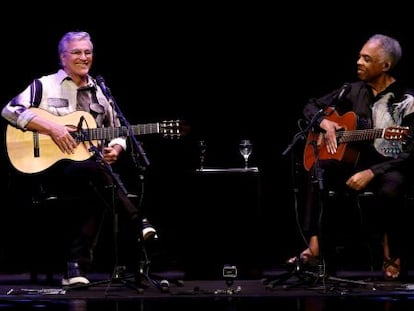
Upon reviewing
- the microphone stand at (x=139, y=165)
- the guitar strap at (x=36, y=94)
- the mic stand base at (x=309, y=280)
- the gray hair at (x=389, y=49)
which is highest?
the gray hair at (x=389, y=49)

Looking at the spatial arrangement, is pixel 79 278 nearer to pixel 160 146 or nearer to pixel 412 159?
pixel 160 146

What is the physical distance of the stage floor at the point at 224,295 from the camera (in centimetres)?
514

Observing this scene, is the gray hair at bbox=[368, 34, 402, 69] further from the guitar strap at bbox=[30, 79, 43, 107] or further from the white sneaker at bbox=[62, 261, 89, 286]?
the white sneaker at bbox=[62, 261, 89, 286]

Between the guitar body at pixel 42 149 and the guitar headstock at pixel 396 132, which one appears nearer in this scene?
the guitar headstock at pixel 396 132

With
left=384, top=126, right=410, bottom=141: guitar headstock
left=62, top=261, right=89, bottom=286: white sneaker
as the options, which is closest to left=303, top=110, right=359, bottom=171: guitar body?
left=384, top=126, right=410, bottom=141: guitar headstock

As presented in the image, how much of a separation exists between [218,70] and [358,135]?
5.69 feet

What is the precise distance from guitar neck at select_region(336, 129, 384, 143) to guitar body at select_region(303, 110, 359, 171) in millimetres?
47

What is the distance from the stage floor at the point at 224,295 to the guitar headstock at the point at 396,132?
3.22ft

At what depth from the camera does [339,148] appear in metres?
6.42

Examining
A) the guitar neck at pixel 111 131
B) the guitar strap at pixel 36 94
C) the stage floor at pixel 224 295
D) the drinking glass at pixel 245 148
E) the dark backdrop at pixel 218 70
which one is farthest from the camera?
the dark backdrop at pixel 218 70

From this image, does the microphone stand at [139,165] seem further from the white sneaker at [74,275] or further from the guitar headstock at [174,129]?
Answer: the white sneaker at [74,275]

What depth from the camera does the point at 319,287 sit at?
579cm

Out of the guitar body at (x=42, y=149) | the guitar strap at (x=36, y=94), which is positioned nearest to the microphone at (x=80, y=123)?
the guitar body at (x=42, y=149)

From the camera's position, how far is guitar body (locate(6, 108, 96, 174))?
6258 mm
